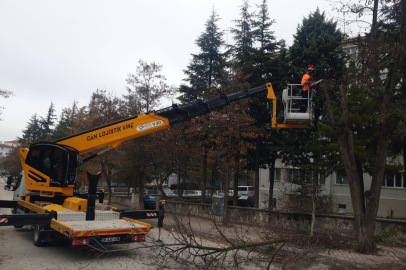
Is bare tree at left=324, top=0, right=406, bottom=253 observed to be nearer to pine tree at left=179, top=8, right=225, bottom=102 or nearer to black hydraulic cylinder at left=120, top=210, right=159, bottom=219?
black hydraulic cylinder at left=120, top=210, right=159, bottom=219

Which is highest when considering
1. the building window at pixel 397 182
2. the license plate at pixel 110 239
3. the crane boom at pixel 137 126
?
the crane boom at pixel 137 126

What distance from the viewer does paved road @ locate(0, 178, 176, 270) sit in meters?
8.75

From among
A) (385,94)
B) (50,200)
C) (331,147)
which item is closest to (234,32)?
(331,147)

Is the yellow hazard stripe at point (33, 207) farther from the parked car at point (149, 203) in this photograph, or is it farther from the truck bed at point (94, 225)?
the parked car at point (149, 203)

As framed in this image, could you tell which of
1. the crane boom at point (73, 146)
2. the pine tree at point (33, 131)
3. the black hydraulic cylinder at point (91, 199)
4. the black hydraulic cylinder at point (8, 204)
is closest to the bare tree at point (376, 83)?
the crane boom at point (73, 146)

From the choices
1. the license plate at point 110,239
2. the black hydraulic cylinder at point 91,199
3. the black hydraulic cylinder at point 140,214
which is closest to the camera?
the license plate at point 110,239

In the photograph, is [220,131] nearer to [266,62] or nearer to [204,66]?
[266,62]

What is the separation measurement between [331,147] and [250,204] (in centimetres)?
1945

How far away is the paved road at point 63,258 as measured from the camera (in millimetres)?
8750

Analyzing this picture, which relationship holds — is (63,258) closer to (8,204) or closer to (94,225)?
(94,225)

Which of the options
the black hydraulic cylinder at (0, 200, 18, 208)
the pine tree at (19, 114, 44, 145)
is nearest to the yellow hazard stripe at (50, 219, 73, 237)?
the black hydraulic cylinder at (0, 200, 18, 208)

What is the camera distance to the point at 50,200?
→ 489 inches

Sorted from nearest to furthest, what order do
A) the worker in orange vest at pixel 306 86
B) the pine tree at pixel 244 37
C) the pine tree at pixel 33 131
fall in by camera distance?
the worker in orange vest at pixel 306 86
the pine tree at pixel 244 37
the pine tree at pixel 33 131

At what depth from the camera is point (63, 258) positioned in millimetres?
9516
